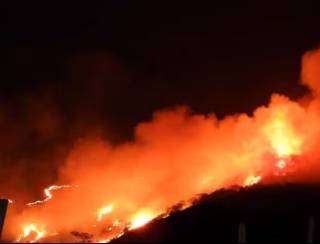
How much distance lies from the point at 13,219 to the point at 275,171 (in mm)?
33474

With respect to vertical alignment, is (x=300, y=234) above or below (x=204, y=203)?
below

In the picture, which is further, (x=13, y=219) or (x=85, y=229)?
(x=13, y=219)

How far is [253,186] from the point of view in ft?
230

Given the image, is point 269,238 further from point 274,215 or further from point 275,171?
point 275,171

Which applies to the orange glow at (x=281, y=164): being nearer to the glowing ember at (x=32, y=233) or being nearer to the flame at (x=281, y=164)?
the flame at (x=281, y=164)

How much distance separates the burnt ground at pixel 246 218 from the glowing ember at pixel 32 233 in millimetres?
15522

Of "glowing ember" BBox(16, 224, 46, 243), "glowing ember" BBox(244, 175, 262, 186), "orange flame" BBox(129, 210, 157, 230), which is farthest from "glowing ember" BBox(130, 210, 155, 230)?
"glowing ember" BBox(244, 175, 262, 186)

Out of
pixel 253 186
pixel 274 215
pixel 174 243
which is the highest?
pixel 253 186

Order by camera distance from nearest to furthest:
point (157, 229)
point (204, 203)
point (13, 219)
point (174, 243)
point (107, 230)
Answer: point (174, 243), point (157, 229), point (204, 203), point (107, 230), point (13, 219)

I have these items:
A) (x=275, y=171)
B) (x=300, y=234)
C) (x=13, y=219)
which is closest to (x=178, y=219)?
(x=300, y=234)

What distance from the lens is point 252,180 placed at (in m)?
74.9

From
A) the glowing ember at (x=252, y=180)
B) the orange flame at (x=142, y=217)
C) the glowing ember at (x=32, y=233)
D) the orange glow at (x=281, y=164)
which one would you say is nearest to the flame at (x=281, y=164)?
the orange glow at (x=281, y=164)

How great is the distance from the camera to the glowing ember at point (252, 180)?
72981 millimetres

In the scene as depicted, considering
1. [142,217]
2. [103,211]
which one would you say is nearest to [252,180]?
[142,217]
